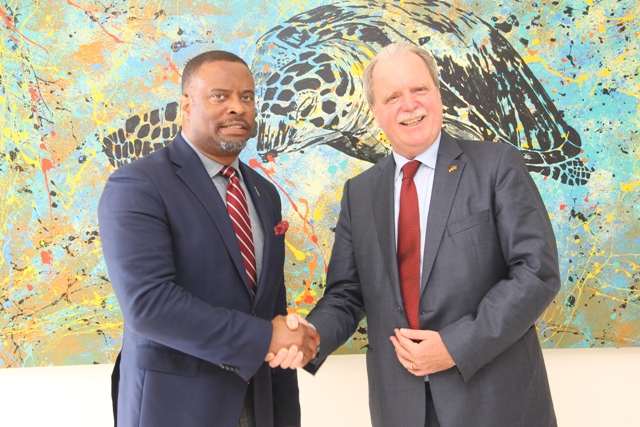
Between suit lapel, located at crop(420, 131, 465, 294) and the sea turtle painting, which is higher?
the sea turtle painting

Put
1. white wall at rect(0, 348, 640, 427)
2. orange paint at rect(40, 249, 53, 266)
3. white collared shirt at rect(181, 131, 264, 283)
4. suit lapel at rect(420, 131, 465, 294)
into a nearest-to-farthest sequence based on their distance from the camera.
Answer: suit lapel at rect(420, 131, 465, 294) < white collared shirt at rect(181, 131, 264, 283) < orange paint at rect(40, 249, 53, 266) < white wall at rect(0, 348, 640, 427)

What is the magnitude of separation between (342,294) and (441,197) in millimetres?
585

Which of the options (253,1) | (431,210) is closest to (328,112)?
(253,1)

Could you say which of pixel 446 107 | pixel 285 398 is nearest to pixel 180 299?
pixel 285 398

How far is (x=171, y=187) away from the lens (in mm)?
1764

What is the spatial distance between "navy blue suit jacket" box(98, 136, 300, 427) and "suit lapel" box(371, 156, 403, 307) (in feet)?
1.42

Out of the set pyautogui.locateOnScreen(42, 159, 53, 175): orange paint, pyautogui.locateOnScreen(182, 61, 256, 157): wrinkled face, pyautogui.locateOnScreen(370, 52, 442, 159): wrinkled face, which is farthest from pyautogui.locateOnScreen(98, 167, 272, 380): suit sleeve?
pyautogui.locateOnScreen(42, 159, 53, 175): orange paint

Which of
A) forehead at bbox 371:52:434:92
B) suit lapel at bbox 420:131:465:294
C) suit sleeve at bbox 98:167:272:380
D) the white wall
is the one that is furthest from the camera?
the white wall

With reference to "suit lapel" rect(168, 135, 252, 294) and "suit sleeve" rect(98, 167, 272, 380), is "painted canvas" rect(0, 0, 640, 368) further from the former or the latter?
"suit sleeve" rect(98, 167, 272, 380)

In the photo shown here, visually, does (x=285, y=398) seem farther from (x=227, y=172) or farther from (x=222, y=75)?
(x=222, y=75)

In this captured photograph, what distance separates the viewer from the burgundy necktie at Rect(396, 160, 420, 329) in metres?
1.88

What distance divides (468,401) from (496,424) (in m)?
0.11

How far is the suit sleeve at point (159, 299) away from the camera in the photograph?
1.60 metres

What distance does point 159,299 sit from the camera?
1.60m
